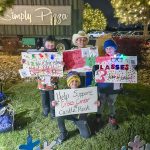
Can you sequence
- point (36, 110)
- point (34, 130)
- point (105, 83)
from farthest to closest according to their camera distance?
point (36, 110) < point (34, 130) < point (105, 83)

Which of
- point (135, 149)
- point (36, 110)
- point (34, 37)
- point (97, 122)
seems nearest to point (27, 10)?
point (34, 37)

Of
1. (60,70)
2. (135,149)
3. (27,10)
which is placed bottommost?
(135,149)

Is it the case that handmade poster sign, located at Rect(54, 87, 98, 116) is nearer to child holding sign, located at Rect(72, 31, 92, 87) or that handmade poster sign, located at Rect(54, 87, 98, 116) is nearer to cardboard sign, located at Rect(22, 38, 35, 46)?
child holding sign, located at Rect(72, 31, 92, 87)

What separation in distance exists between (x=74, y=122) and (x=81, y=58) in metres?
1.20

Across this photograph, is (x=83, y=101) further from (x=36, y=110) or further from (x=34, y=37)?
(x=34, y=37)

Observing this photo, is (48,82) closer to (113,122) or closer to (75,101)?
(75,101)

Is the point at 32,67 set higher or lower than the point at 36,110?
higher

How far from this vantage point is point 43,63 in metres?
6.44

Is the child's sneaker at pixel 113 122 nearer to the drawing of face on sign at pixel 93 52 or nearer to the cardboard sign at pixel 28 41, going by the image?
the drawing of face on sign at pixel 93 52

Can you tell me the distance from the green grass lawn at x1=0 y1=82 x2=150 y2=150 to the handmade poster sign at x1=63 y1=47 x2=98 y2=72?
3.84 feet

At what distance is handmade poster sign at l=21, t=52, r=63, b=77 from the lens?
6379 mm

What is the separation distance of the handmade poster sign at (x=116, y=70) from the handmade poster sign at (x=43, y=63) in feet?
2.41

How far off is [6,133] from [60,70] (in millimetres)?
1688

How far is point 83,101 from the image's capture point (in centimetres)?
617
